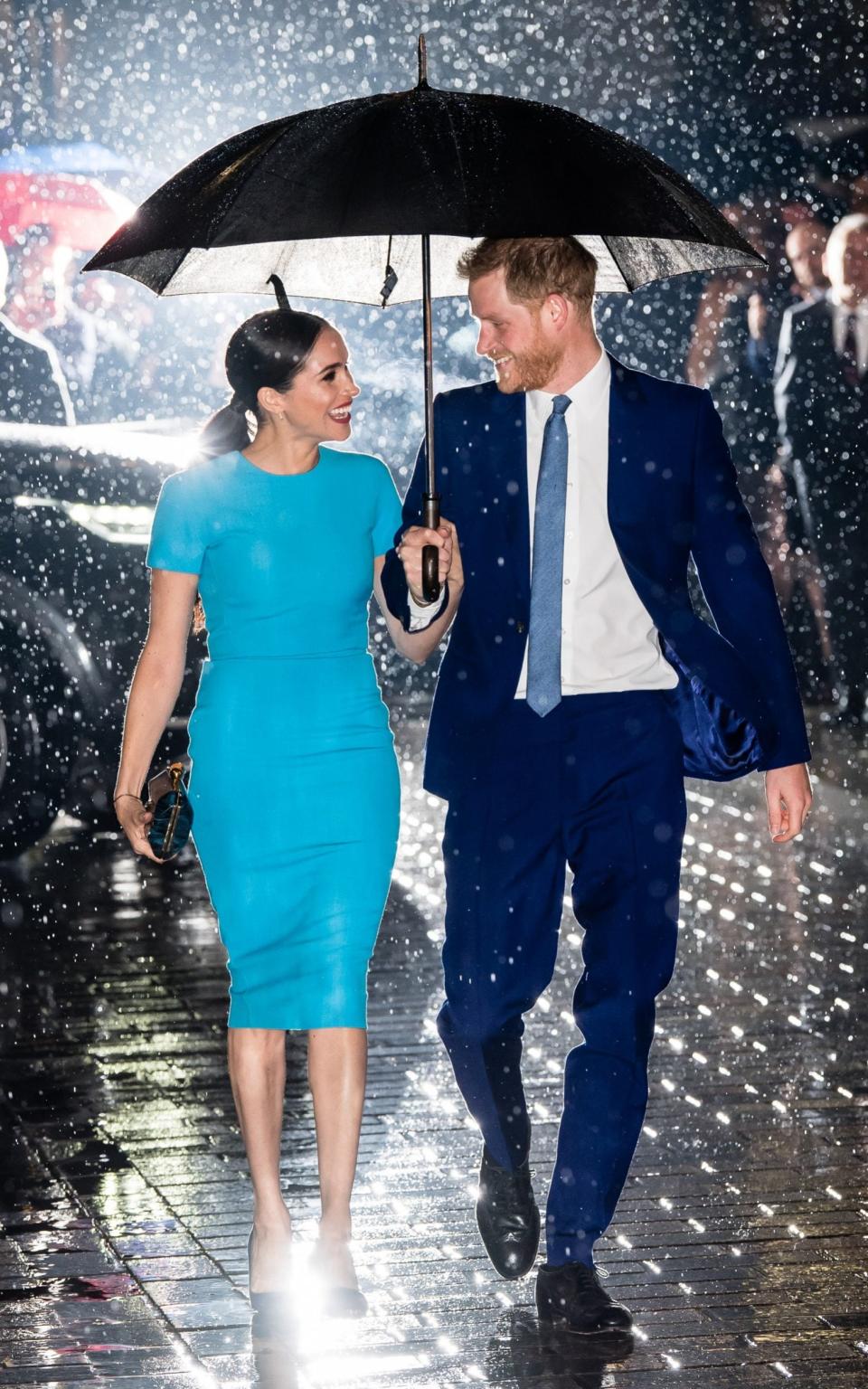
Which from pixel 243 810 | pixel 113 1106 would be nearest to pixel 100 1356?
pixel 243 810

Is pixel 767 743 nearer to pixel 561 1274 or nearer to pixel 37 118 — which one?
pixel 561 1274

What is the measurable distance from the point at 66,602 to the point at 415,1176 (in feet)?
14.9

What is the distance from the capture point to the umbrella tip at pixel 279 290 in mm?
4562

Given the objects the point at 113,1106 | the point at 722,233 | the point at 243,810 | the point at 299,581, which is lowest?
the point at 113,1106

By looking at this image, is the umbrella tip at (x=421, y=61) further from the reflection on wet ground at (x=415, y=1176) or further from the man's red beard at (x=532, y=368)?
the reflection on wet ground at (x=415, y=1176)

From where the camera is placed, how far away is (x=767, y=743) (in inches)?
174

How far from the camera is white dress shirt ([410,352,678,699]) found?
14.2ft

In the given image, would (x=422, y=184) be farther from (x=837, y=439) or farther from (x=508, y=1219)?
(x=837, y=439)

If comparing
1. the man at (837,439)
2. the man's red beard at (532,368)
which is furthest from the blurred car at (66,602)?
the man at (837,439)

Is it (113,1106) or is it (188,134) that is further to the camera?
(188,134)

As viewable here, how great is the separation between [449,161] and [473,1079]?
1.72 meters

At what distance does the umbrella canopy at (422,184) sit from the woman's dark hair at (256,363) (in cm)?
28

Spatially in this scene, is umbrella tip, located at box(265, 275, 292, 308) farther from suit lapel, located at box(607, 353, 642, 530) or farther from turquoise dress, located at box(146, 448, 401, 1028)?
suit lapel, located at box(607, 353, 642, 530)

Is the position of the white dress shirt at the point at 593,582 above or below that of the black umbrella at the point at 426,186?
below
